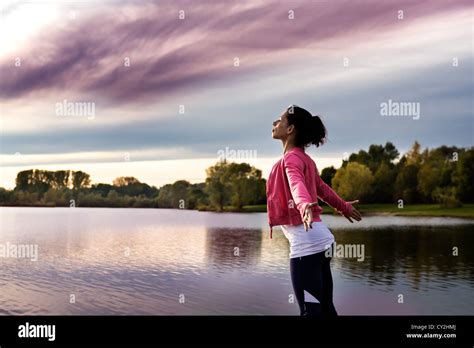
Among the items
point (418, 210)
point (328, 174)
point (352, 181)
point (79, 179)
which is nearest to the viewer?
point (352, 181)

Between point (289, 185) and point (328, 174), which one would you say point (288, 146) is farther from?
point (328, 174)

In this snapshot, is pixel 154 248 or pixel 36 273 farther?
pixel 154 248

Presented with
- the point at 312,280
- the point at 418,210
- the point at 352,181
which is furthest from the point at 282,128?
the point at 418,210

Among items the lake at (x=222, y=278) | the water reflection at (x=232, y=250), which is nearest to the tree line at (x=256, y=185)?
the water reflection at (x=232, y=250)

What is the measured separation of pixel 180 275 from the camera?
20281 millimetres

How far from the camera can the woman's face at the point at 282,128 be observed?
12.6ft

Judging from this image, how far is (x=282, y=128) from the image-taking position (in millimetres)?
3848

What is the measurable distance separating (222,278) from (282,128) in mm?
16051

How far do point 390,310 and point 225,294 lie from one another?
459 cm

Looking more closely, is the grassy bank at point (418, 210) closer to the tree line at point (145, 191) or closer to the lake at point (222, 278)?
the tree line at point (145, 191)

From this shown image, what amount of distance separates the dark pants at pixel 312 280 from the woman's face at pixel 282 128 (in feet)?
2.68

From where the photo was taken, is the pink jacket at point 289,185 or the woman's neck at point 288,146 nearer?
the pink jacket at point 289,185
